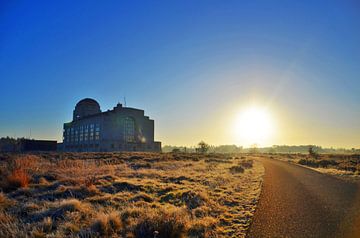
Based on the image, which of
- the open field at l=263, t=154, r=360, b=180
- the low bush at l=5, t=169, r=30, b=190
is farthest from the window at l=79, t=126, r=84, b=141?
the low bush at l=5, t=169, r=30, b=190

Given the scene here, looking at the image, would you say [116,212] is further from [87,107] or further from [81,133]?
[87,107]

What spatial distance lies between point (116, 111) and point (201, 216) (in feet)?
302

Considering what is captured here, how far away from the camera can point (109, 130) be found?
306ft

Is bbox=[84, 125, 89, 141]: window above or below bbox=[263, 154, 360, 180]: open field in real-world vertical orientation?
above

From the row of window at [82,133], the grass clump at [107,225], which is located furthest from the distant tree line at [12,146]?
the grass clump at [107,225]

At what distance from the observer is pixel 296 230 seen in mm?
6094

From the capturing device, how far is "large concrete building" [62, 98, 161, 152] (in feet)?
306

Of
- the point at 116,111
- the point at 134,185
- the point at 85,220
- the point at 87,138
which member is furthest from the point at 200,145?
the point at 85,220

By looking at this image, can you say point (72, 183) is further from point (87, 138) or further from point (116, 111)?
point (87, 138)

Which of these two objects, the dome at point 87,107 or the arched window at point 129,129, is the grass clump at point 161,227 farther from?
the dome at point 87,107

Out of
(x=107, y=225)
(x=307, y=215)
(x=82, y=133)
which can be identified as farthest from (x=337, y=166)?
(x=82, y=133)

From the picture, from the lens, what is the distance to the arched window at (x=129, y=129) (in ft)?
324

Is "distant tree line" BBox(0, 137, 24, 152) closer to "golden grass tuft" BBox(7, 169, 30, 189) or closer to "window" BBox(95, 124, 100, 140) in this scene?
"window" BBox(95, 124, 100, 140)

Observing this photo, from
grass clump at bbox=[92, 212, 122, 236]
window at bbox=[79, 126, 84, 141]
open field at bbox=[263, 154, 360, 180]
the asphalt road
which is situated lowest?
open field at bbox=[263, 154, 360, 180]
